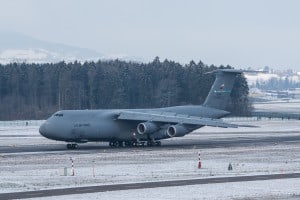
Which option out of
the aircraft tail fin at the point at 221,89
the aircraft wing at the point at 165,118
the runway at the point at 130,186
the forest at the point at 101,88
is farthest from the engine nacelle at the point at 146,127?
the forest at the point at 101,88

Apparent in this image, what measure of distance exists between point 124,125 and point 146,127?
150 cm

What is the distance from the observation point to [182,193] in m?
30.4

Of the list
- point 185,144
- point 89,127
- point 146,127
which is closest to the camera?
point 89,127

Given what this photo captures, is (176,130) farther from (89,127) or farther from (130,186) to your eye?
(130,186)

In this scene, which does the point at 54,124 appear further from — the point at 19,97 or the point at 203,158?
the point at 19,97

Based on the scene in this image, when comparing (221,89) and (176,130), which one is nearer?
(176,130)

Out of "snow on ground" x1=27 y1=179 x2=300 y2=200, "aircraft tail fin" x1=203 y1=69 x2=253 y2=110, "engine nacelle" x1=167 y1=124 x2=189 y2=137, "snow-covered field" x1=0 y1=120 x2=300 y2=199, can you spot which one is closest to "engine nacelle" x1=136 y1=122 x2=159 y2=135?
"engine nacelle" x1=167 y1=124 x2=189 y2=137

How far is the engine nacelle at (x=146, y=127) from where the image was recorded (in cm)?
5678

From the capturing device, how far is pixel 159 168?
132 ft

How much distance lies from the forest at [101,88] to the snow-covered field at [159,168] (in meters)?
57.2

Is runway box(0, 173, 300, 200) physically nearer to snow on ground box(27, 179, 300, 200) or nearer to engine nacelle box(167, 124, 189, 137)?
snow on ground box(27, 179, 300, 200)

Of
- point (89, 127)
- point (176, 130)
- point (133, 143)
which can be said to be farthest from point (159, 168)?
point (133, 143)

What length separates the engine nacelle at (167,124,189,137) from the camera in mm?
57469

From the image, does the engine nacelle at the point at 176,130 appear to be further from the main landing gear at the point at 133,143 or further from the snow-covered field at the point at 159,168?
the snow-covered field at the point at 159,168
